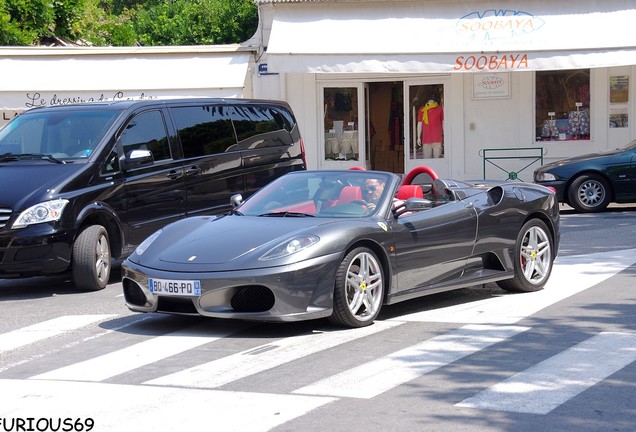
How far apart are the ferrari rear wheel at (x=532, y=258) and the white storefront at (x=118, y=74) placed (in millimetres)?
13048

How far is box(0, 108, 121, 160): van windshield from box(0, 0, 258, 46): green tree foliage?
15.4 m

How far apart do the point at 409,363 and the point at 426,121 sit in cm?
1737

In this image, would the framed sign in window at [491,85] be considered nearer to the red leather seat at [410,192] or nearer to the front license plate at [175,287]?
the red leather seat at [410,192]

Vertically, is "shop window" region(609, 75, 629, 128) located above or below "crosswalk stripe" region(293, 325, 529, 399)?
above

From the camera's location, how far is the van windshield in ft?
36.5

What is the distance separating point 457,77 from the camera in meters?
23.4

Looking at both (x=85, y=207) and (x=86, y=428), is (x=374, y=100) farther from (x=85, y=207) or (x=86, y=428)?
(x=86, y=428)

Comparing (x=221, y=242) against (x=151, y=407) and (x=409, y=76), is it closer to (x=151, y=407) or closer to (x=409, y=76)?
(x=151, y=407)

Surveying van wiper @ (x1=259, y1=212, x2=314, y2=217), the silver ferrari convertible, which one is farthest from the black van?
van wiper @ (x1=259, y1=212, x2=314, y2=217)

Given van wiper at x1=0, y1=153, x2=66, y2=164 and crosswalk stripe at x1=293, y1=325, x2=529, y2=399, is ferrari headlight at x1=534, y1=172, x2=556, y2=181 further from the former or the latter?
crosswalk stripe at x1=293, y1=325, x2=529, y2=399

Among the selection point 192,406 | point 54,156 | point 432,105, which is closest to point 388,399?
point 192,406

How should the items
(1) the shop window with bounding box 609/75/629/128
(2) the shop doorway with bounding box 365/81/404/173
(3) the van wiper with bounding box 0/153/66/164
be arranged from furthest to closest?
(2) the shop doorway with bounding box 365/81/404/173
(1) the shop window with bounding box 609/75/629/128
(3) the van wiper with bounding box 0/153/66/164

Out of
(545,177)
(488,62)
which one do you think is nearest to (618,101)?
(488,62)

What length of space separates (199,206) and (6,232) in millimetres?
2728
